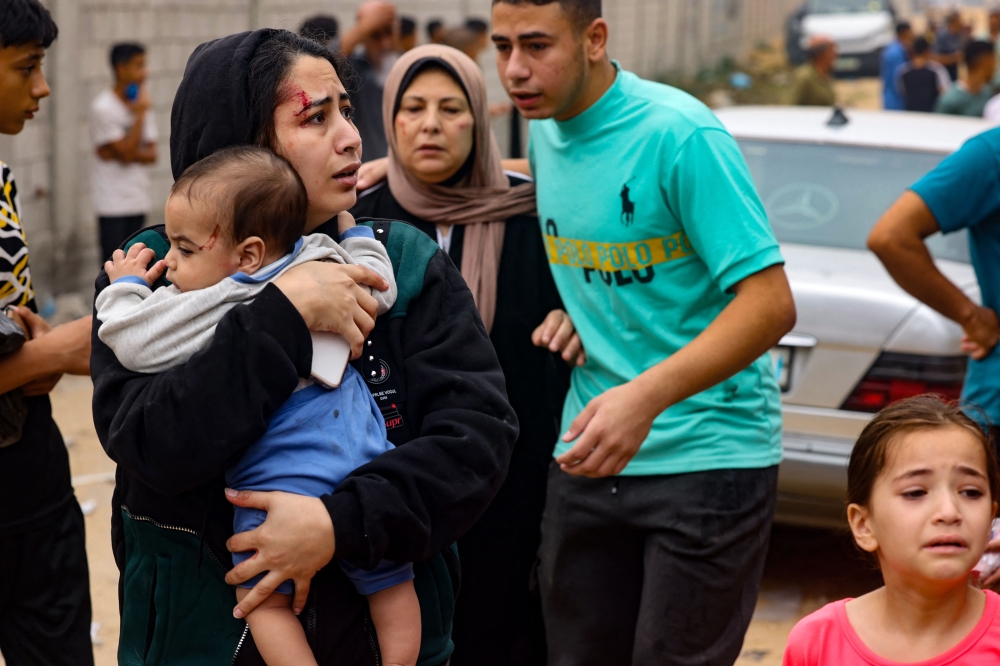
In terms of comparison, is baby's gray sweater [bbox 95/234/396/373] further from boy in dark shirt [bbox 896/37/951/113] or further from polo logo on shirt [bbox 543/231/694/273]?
boy in dark shirt [bbox 896/37/951/113]

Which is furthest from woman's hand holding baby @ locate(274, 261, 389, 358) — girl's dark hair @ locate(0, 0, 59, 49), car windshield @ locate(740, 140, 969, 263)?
car windshield @ locate(740, 140, 969, 263)

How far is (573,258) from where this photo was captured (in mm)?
3100

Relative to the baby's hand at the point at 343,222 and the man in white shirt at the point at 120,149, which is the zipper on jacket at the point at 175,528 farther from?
the man in white shirt at the point at 120,149

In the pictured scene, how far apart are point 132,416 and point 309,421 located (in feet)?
0.85

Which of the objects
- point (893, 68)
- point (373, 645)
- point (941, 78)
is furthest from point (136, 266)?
point (893, 68)

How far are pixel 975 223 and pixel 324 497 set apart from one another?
7.18ft

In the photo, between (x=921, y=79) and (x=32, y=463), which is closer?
(x=32, y=463)

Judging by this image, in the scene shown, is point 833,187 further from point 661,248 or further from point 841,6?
point 841,6

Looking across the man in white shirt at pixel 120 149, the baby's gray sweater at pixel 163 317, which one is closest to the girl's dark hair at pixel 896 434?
the baby's gray sweater at pixel 163 317

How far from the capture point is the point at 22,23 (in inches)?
114

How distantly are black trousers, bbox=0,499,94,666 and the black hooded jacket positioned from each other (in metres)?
0.97

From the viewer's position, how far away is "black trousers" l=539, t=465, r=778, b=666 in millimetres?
2975

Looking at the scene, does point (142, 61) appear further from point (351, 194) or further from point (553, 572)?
point (351, 194)

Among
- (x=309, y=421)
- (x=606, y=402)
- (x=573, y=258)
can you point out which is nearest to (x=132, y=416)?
(x=309, y=421)
